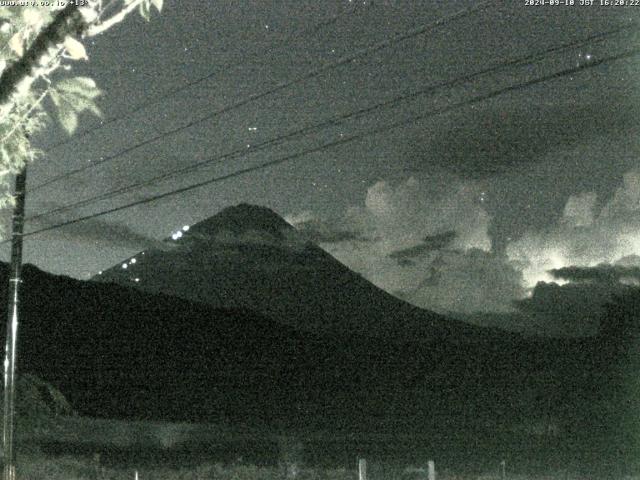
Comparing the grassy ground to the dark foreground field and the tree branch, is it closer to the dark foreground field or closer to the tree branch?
the dark foreground field

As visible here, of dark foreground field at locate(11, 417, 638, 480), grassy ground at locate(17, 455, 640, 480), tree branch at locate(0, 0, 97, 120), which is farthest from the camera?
dark foreground field at locate(11, 417, 638, 480)

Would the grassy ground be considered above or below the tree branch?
below

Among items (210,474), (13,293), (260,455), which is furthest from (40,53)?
(260,455)

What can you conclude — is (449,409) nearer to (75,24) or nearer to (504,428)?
(504,428)

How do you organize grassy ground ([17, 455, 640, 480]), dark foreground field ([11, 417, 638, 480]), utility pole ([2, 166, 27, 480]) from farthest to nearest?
dark foreground field ([11, 417, 638, 480]), grassy ground ([17, 455, 640, 480]), utility pole ([2, 166, 27, 480])

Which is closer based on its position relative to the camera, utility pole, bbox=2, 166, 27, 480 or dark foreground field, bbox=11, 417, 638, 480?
utility pole, bbox=2, 166, 27, 480

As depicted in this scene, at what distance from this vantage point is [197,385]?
3300 inches

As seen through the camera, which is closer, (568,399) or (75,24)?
(75,24)

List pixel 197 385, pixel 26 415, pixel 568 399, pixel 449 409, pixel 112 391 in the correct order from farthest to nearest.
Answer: pixel 449 409
pixel 197 385
pixel 568 399
pixel 112 391
pixel 26 415

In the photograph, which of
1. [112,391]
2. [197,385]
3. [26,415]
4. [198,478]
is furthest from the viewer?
[197,385]

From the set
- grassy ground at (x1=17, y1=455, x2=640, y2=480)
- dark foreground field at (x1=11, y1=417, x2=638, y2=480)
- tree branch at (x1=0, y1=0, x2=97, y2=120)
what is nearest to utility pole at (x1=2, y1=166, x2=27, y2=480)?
grassy ground at (x1=17, y1=455, x2=640, y2=480)

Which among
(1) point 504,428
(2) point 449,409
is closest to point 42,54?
(1) point 504,428

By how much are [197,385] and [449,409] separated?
25.1 meters

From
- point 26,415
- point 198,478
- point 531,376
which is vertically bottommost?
point 198,478
